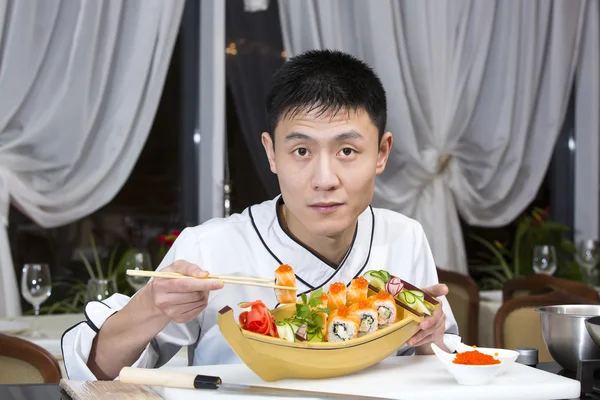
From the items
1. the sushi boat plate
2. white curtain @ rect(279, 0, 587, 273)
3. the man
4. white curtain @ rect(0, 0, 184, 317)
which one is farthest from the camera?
white curtain @ rect(279, 0, 587, 273)

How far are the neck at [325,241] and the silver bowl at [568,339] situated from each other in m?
0.46

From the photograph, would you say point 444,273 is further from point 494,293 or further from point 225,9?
point 225,9

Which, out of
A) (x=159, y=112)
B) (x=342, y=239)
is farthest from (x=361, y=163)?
(x=159, y=112)

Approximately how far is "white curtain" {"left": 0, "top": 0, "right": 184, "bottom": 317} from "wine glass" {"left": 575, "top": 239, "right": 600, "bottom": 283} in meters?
2.38

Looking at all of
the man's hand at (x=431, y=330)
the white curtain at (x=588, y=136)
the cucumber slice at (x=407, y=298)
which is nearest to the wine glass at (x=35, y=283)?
the man's hand at (x=431, y=330)

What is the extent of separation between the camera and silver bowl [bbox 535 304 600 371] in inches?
55.5

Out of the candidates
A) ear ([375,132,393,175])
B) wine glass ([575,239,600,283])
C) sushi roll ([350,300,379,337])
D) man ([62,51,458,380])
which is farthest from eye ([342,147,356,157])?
wine glass ([575,239,600,283])

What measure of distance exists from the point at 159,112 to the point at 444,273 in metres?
1.72

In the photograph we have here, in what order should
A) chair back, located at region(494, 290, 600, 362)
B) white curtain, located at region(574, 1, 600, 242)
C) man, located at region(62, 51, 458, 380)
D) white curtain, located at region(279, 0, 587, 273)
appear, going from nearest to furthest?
man, located at region(62, 51, 458, 380) < chair back, located at region(494, 290, 600, 362) < white curtain, located at region(279, 0, 587, 273) < white curtain, located at region(574, 1, 600, 242)

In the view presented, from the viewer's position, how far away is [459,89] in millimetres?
4844

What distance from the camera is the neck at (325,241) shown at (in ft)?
5.73

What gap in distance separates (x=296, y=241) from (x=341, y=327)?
518mm

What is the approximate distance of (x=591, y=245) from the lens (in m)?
4.41

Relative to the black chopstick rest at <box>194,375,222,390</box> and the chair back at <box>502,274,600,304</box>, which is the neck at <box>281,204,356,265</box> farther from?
the chair back at <box>502,274,600,304</box>
